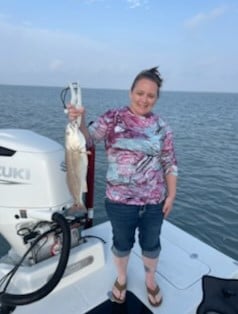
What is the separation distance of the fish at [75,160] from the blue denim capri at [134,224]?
9.1 inches

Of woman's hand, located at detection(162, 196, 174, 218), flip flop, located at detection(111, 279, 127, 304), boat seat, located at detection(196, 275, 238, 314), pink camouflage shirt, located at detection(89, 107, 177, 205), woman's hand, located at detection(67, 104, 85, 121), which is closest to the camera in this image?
woman's hand, located at detection(67, 104, 85, 121)

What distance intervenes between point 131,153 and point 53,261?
1.06 metres

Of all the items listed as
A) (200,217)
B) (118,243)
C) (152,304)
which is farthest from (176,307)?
(200,217)

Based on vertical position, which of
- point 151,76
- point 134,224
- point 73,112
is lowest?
point 134,224

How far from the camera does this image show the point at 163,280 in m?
2.63

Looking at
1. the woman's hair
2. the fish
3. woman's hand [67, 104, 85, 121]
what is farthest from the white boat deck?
the woman's hair

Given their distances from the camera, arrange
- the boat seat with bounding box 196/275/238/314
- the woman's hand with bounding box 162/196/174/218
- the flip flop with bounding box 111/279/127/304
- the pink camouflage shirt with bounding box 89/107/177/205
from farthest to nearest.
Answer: the flip flop with bounding box 111/279/127/304, the woman's hand with bounding box 162/196/174/218, the pink camouflage shirt with bounding box 89/107/177/205, the boat seat with bounding box 196/275/238/314

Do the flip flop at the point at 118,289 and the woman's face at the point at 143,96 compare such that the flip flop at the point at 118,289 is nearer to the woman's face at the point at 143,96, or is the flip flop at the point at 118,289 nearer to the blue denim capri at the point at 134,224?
the blue denim capri at the point at 134,224

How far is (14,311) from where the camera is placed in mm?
2215

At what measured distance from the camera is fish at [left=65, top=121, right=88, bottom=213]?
1.91 meters

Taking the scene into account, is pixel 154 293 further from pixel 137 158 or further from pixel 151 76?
pixel 151 76

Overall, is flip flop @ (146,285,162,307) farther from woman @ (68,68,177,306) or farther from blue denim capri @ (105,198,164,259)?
woman @ (68,68,177,306)

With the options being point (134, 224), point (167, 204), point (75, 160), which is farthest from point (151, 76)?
point (134, 224)

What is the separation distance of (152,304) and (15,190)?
4.25 ft
